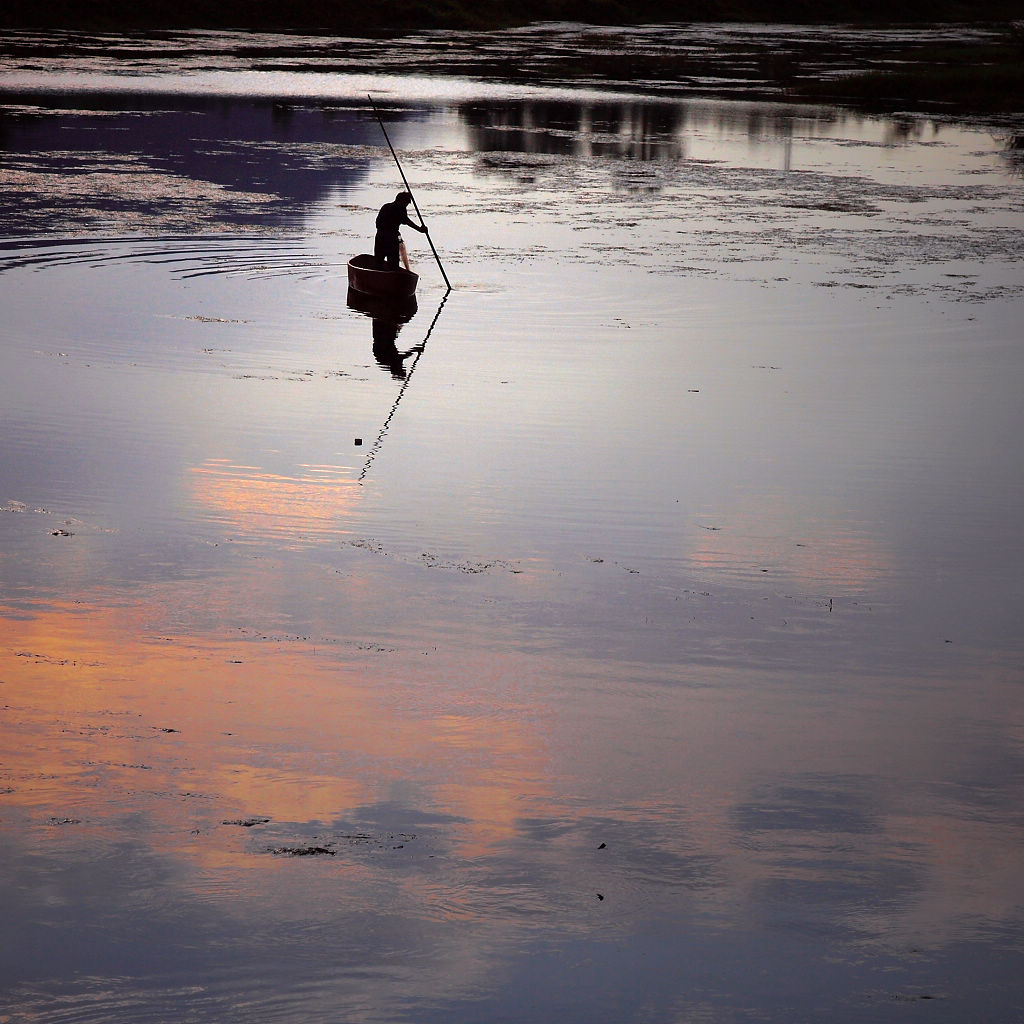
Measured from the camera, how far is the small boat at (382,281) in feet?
45.3

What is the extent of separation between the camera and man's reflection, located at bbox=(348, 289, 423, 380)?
12.2m

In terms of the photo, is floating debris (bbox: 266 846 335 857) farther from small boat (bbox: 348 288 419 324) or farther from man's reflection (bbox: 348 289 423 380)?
small boat (bbox: 348 288 419 324)

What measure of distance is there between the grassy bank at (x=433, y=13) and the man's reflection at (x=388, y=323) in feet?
145

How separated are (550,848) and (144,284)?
11.0 m

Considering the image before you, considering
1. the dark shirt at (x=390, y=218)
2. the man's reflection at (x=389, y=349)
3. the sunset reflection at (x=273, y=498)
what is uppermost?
the dark shirt at (x=390, y=218)

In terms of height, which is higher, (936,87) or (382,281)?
(382,281)

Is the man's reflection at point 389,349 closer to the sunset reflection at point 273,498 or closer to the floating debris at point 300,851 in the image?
the sunset reflection at point 273,498

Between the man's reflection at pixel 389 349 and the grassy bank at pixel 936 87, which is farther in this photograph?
the grassy bank at pixel 936 87

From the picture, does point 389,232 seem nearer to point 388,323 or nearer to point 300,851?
point 388,323

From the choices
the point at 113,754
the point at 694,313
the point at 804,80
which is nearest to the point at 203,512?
the point at 113,754

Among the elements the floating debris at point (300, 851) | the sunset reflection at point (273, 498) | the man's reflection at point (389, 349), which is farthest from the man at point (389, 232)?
the floating debris at point (300, 851)

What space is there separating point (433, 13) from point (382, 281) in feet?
174

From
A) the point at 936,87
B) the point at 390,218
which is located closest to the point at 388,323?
the point at 390,218

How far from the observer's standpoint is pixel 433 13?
63.3 m
